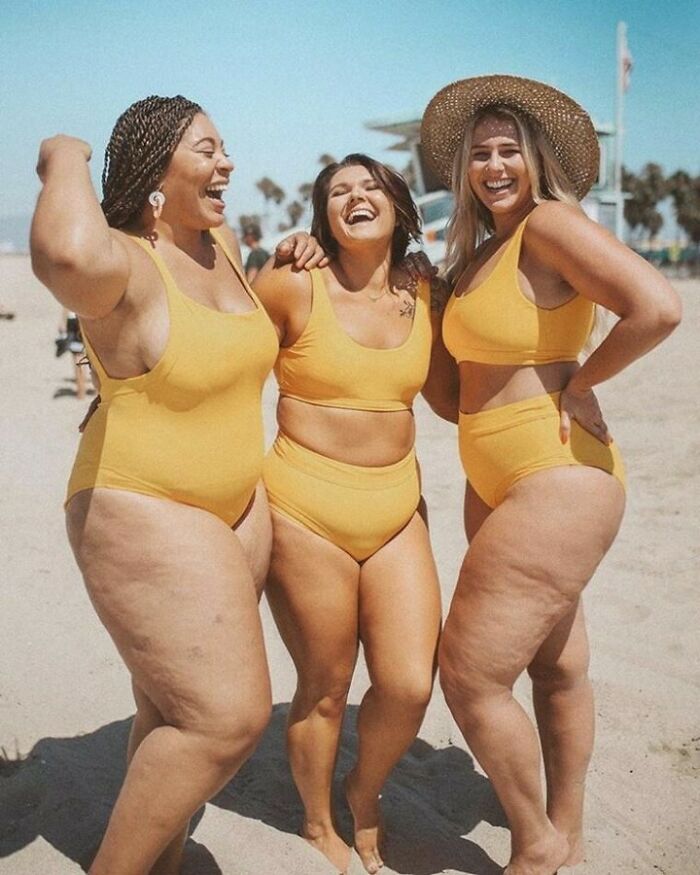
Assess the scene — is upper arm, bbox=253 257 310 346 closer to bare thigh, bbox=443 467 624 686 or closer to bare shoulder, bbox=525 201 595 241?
bare shoulder, bbox=525 201 595 241

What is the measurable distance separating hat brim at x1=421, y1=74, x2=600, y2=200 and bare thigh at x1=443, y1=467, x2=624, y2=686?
121cm

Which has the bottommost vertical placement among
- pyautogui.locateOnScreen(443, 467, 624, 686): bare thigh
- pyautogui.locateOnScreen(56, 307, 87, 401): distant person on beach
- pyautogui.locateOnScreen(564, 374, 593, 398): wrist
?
pyautogui.locateOnScreen(56, 307, 87, 401): distant person on beach

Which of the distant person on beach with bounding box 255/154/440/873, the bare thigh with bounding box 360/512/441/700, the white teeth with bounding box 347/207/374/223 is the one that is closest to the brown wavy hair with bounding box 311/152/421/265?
the distant person on beach with bounding box 255/154/440/873

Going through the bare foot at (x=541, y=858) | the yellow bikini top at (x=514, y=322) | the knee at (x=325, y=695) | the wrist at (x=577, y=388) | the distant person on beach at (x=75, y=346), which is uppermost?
the yellow bikini top at (x=514, y=322)

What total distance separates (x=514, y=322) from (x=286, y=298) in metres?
0.79

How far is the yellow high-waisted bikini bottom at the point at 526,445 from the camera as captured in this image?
272cm

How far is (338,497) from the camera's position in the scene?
288cm

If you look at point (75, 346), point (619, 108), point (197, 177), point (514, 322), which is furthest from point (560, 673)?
point (619, 108)

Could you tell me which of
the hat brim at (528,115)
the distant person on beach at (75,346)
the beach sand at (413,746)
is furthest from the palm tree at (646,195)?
the hat brim at (528,115)

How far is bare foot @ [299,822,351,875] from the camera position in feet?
10.0

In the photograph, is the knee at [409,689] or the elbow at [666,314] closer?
the elbow at [666,314]

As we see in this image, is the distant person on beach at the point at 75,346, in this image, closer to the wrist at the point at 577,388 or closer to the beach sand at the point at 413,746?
the beach sand at the point at 413,746

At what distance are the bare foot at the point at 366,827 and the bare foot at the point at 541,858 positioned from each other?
0.52m

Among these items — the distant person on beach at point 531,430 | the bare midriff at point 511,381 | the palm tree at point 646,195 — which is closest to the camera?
the distant person on beach at point 531,430
